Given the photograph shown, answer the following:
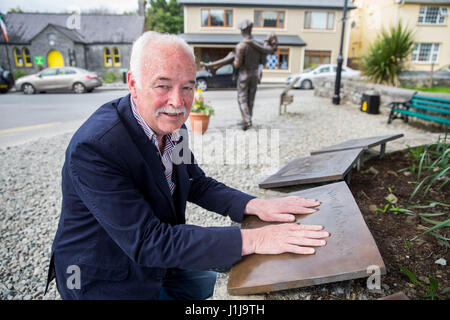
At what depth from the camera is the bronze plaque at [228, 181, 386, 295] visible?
115cm

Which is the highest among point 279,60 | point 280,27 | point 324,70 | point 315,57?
point 280,27

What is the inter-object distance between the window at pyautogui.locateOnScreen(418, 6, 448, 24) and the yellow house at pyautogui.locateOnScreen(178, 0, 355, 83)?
5.98 meters

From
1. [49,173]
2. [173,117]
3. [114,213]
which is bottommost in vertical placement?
[49,173]

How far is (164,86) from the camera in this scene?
4.39ft

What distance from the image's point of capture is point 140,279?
1.38 meters

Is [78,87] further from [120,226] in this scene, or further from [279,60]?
[120,226]

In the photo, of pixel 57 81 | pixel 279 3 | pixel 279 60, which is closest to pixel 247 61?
pixel 57 81

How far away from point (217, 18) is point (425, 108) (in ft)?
79.1

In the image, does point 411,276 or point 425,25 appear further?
point 425,25

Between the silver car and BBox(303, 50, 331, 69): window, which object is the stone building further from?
BBox(303, 50, 331, 69): window

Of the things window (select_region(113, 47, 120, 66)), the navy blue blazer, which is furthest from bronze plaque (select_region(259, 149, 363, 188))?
window (select_region(113, 47, 120, 66))

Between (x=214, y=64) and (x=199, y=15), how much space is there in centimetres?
2272
